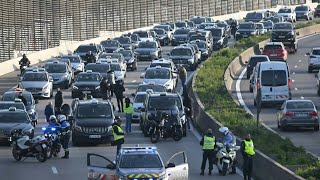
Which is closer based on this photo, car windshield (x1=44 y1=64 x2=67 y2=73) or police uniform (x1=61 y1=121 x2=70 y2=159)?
police uniform (x1=61 y1=121 x2=70 y2=159)

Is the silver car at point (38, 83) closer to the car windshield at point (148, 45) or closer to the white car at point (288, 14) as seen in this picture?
the car windshield at point (148, 45)

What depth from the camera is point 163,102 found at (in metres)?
45.0

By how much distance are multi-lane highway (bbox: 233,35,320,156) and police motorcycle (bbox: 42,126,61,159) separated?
8.33 metres

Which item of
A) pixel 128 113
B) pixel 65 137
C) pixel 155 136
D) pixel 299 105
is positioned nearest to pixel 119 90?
pixel 128 113

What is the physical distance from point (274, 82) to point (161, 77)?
6.21 meters

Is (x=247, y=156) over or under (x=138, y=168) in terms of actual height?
under

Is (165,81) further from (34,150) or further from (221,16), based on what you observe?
(221,16)

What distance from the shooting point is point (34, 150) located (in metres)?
37.8

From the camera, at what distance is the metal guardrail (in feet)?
278

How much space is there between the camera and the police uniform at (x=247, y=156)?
32000 mm

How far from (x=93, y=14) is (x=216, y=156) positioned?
70.7 metres

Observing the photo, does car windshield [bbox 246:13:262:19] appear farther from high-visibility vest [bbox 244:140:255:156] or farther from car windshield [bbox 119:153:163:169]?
car windshield [bbox 119:153:163:169]

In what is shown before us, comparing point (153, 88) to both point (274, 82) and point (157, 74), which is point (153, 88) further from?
point (157, 74)

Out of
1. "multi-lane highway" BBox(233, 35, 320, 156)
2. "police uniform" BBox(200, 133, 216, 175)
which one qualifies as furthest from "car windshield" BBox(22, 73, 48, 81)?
"police uniform" BBox(200, 133, 216, 175)
